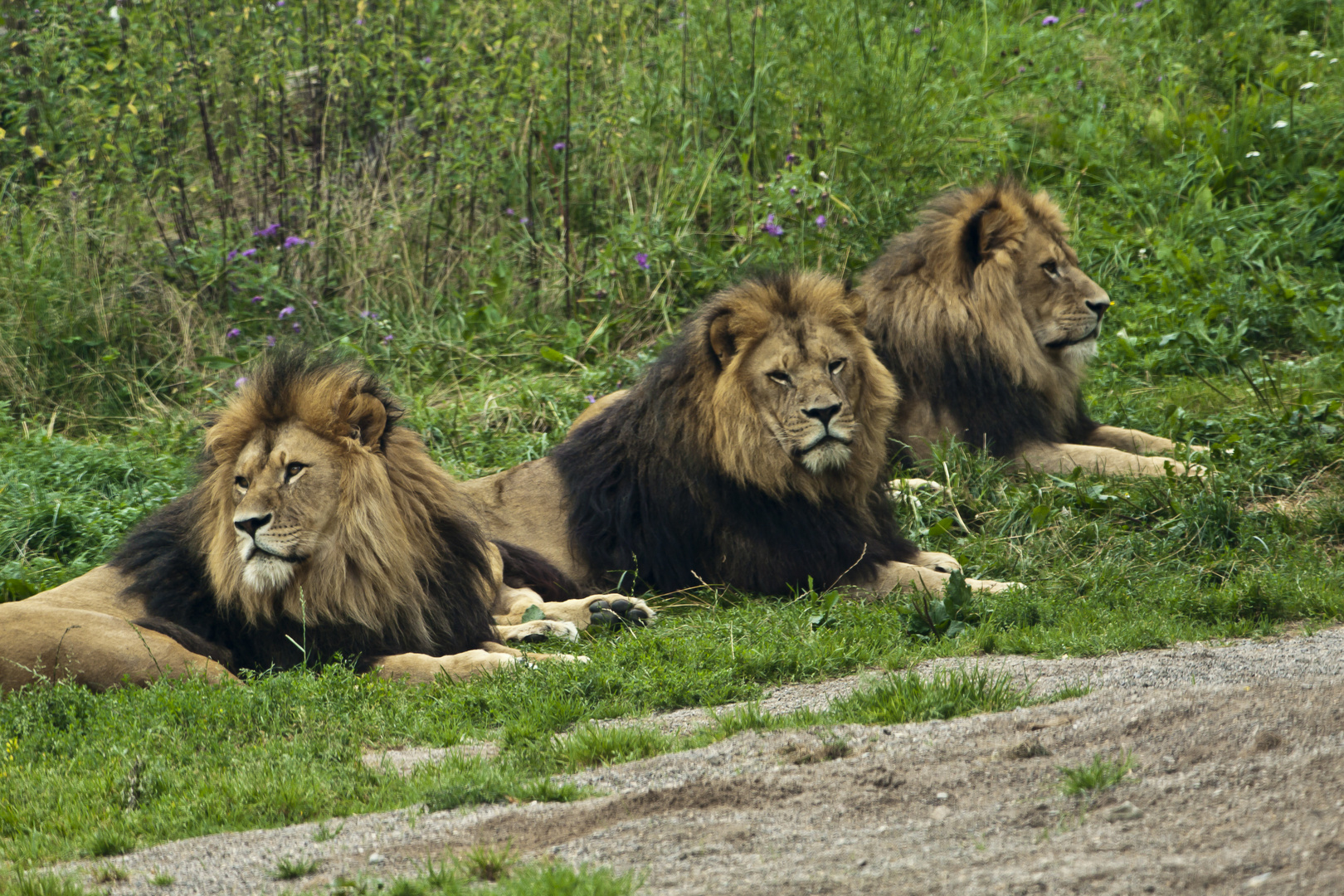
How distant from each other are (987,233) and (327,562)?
435 centimetres

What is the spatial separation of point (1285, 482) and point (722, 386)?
9.47ft

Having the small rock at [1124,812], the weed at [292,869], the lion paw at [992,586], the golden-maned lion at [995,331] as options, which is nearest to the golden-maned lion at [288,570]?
the weed at [292,869]

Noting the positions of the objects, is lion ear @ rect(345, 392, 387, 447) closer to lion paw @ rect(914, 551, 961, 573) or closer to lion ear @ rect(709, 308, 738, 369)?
lion ear @ rect(709, 308, 738, 369)

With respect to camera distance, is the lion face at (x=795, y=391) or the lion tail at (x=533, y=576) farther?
the lion tail at (x=533, y=576)

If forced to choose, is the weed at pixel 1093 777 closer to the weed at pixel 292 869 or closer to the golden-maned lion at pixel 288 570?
the weed at pixel 292 869

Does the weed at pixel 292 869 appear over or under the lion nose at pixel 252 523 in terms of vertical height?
under

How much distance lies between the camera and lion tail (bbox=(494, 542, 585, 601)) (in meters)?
6.33

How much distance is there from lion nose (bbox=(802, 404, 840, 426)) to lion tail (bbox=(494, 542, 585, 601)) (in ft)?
4.72

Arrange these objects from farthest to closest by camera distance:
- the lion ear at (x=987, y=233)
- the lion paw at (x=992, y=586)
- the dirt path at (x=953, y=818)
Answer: the lion ear at (x=987, y=233) → the lion paw at (x=992, y=586) → the dirt path at (x=953, y=818)

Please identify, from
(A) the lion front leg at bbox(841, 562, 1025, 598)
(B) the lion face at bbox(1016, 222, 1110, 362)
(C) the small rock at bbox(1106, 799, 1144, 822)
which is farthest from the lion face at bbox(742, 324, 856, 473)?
(C) the small rock at bbox(1106, 799, 1144, 822)

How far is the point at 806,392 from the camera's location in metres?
5.96

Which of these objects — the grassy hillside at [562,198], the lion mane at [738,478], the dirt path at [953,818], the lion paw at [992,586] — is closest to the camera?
the dirt path at [953,818]

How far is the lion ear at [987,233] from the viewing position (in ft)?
25.1

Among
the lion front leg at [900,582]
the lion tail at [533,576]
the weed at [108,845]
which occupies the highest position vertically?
the weed at [108,845]
